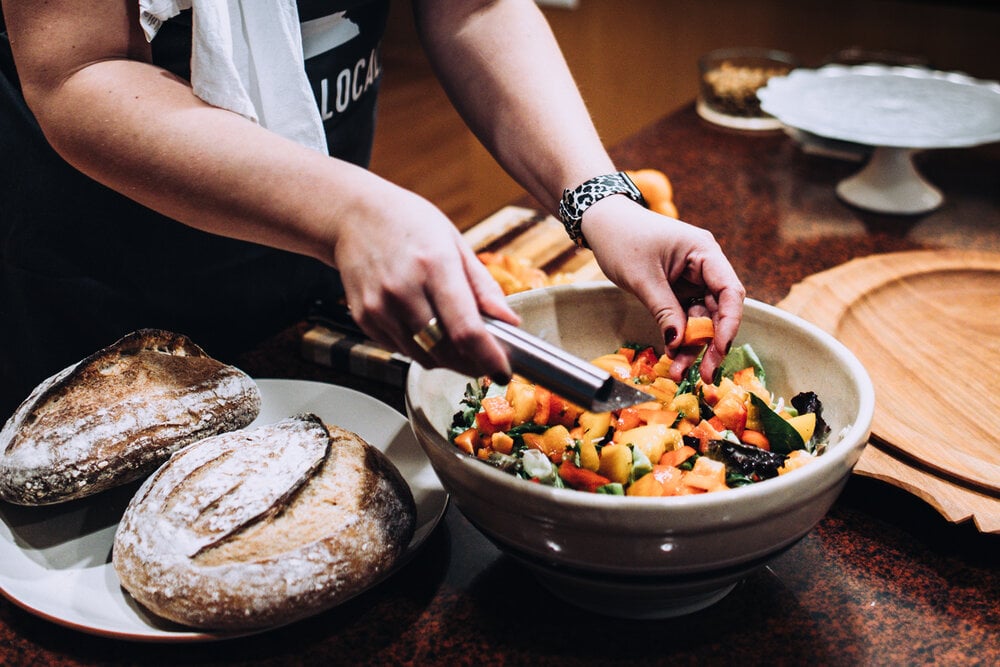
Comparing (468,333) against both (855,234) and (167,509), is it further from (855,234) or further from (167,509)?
(855,234)

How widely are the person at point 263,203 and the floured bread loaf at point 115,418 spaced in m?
0.19

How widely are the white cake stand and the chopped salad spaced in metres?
0.94

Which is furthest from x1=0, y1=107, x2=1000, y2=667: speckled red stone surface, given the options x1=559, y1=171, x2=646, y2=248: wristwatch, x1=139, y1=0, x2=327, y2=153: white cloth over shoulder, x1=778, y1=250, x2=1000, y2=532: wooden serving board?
x1=139, y1=0, x2=327, y2=153: white cloth over shoulder

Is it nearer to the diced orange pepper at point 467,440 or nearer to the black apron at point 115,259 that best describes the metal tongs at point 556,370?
the diced orange pepper at point 467,440

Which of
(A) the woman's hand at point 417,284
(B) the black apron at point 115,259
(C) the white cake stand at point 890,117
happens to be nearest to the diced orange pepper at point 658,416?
(A) the woman's hand at point 417,284

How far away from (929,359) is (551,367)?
29.9 inches

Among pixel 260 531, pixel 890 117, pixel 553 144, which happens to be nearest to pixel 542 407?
pixel 260 531

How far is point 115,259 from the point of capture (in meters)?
1.18

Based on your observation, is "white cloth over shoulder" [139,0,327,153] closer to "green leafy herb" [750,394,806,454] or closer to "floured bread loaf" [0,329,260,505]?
"floured bread loaf" [0,329,260,505]

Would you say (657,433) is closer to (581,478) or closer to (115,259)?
(581,478)

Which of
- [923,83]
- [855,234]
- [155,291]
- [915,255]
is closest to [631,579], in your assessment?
[155,291]

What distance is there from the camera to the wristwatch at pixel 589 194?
1.00 m

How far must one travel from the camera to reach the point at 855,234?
1.66 m

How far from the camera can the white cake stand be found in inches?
66.1
